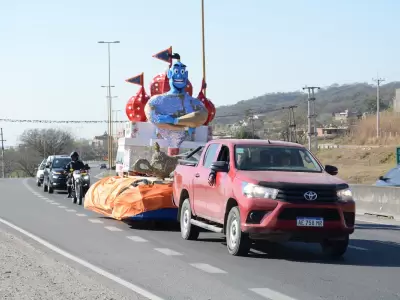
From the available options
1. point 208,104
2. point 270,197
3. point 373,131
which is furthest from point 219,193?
point 373,131

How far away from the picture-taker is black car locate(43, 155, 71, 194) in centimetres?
3562

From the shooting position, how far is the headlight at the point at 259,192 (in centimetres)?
1230

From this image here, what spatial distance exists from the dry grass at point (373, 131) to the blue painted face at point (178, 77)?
50.0 m

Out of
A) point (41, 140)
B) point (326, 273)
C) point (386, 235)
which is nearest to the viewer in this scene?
point (326, 273)

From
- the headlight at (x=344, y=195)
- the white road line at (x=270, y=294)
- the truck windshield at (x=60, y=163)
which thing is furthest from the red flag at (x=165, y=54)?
the white road line at (x=270, y=294)

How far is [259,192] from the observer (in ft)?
40.6

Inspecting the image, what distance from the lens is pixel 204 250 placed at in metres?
13.9

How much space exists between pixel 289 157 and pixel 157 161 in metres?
7.26

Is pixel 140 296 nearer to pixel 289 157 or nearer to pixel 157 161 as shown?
pixel 289 157

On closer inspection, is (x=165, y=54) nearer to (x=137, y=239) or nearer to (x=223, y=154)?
(x=137, y=239)

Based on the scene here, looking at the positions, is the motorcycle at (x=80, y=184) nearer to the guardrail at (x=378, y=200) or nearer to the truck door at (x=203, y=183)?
the guardrail at (x=378, y=200)

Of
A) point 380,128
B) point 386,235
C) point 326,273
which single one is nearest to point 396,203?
point 386,235

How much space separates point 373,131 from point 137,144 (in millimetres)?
61466

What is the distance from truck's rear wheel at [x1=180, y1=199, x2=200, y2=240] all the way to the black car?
19935mm
